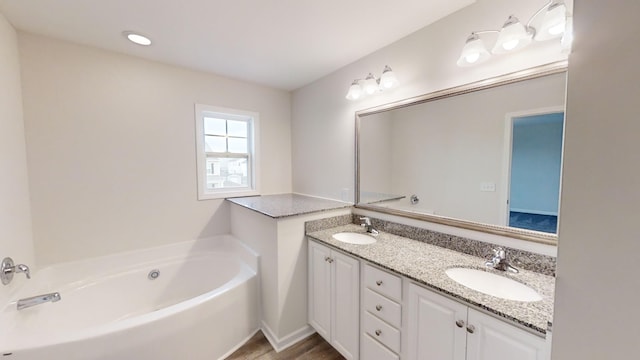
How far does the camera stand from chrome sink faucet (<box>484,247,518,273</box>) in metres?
1.29

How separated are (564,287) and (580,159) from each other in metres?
0.21

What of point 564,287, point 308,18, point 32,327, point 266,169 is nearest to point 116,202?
point 32,327

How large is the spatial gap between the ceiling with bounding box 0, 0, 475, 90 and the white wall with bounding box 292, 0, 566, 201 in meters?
0.10

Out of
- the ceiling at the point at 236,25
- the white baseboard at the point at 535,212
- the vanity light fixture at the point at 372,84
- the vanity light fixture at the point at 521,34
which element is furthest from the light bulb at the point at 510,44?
the white baseboard at the point at 535,212

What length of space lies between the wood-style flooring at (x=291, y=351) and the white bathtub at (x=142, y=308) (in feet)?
0.29

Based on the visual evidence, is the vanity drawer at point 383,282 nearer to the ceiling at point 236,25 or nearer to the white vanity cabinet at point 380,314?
the white vanity cabinet at point 380,314

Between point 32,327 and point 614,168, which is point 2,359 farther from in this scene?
point 614,168

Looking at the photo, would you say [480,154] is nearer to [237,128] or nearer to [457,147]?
[457,147]

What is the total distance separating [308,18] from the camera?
66.6 inches

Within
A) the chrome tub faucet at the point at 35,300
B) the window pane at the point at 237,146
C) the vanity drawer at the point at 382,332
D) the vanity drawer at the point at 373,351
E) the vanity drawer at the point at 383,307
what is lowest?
the vanity drawer at the point at 373,351

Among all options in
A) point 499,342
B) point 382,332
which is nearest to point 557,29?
point 499,342

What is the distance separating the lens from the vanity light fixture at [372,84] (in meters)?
1.92

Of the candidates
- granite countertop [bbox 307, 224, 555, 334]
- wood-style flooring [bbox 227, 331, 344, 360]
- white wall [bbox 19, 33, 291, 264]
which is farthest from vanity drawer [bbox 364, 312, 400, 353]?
white wall [bbox 19, 33, 291, 264]

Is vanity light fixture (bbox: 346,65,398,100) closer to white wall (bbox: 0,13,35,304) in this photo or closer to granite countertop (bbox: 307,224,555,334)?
granite countertop (bbox: 307,224,555,334)
